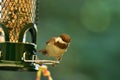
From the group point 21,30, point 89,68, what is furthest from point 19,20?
point 89,68

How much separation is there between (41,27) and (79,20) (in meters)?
0.51

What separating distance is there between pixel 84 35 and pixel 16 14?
4635 mm

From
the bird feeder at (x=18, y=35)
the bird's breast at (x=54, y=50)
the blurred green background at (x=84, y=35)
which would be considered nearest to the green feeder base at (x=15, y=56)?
the bird feeder at (x=18, y=35)

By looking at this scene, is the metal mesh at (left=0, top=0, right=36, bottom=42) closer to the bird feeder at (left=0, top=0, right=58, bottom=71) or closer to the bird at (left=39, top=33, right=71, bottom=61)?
the bird feeder at (left=0, top=0, right=58, bottom=71)

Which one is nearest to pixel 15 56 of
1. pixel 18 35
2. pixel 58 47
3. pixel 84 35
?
pixel 18 35

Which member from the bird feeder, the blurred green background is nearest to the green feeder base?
the bird feeder

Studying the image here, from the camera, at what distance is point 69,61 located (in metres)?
9.43

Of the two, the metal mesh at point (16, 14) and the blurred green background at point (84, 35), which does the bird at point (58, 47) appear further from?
the blurred green background at point (84, 35)

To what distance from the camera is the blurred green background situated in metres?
9.20

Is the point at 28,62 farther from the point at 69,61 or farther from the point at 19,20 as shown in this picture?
the point at 69,61

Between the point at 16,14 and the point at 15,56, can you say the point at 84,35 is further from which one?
the point at 15,56

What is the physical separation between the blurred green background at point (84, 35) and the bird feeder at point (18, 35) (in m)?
4.21

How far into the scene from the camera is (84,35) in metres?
9.41

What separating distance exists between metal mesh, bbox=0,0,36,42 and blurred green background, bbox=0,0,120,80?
4.20 meters
